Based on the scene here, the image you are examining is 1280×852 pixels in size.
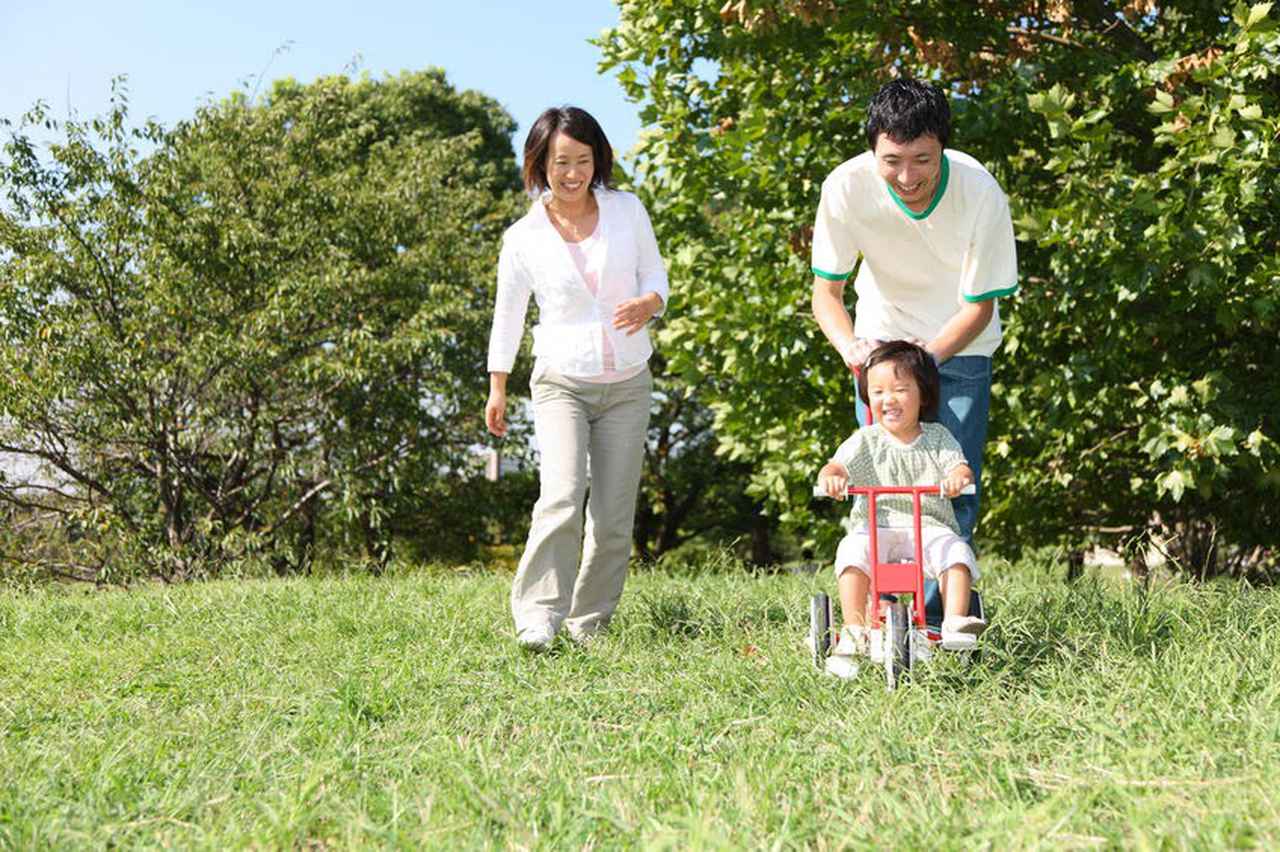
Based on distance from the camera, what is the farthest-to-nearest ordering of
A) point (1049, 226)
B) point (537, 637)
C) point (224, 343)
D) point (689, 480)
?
point (689, 480) < point (224, 343) < point (1049, 226) < point (537, 637)

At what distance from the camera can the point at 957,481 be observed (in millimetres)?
3898

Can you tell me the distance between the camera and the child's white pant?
13.1 feet

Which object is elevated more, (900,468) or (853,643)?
(900,468)

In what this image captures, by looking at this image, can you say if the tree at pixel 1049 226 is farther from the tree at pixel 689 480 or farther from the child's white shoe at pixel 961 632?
the tree at pixel 689 480

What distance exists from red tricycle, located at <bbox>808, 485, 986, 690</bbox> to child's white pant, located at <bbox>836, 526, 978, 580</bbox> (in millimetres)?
48

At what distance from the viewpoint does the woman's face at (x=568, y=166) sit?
481cm

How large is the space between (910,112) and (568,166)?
145cm

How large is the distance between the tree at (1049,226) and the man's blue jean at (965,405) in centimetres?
262

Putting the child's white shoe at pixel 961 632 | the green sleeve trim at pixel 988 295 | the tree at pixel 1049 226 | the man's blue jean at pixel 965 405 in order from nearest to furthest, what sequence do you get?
the child's white shoe at pixel 961 632 → the green sleeve trim at pixel 988 295 → the man's blue jean at pixel 965 405 → the tree at pixel 1049 226

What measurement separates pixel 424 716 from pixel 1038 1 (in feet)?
22.1

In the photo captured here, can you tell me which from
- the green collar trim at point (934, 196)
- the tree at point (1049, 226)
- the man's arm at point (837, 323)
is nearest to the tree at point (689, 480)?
the tree at point (1049, 226)

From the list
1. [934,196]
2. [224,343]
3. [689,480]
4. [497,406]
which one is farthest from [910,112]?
[689,480]

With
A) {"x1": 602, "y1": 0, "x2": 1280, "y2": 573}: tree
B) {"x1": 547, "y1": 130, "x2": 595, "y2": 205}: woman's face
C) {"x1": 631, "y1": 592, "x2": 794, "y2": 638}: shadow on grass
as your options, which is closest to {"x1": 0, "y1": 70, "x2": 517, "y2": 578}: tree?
{"x1": 602, "y1": 0, "x2": 1280, "y2": 573}: tree

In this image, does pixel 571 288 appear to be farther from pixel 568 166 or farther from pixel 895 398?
pixel 895 398
